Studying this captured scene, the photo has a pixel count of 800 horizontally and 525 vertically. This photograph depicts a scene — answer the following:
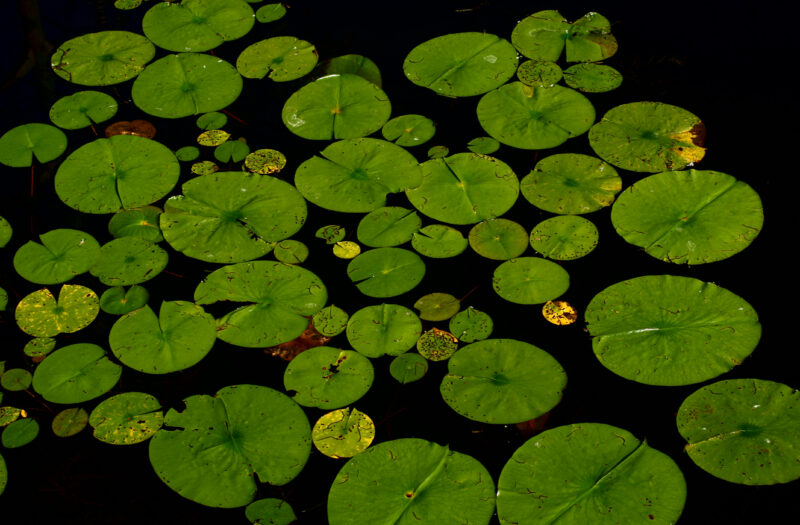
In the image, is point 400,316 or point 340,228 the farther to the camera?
point 340,228

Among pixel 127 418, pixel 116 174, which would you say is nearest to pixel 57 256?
pixel 116 174

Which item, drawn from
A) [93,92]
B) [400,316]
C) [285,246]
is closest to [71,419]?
[285,246]

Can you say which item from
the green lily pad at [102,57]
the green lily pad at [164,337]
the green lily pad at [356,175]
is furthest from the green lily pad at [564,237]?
the green lily pad at [102,57]

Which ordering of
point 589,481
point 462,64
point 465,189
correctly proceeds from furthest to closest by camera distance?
point 462,64 < point 465,189 < point 589,481

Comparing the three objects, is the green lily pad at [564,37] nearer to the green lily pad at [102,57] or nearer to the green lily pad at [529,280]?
the green lily pad at [529,280]

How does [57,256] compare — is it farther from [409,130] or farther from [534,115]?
[534,115]

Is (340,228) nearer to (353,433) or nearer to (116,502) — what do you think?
(353,433)
